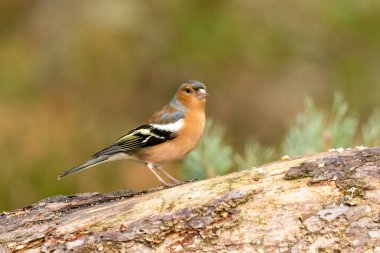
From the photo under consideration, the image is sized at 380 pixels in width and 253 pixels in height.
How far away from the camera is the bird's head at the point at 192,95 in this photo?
628 centimetres

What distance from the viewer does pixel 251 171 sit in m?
4.32

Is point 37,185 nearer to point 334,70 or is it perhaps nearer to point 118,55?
point 118,55

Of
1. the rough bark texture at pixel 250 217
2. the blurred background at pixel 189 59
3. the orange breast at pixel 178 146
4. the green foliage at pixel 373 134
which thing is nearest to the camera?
the rough bark texture at pixel 250 217

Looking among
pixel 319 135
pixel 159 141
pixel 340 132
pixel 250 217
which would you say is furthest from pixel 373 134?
pixel 159 141

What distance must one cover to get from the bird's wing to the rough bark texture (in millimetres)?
1517

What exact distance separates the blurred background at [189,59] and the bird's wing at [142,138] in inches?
143

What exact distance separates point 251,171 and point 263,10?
891 cm

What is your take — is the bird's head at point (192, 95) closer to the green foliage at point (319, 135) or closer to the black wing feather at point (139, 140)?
the black wing feather at point (139, 140)

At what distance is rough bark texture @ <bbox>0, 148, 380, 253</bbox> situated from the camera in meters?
3.86

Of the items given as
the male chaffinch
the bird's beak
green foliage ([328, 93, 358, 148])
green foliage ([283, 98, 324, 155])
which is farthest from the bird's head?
green foliage ([328, 93, 358, 148])

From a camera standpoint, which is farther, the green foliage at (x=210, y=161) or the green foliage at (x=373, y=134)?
the green foliage at (x=210, y=161)

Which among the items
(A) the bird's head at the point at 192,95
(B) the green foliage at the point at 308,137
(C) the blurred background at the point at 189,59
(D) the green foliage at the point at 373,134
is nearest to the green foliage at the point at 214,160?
(B) the green foliage at the point at 308,137

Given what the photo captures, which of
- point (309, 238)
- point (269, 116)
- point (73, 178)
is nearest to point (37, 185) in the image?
point (73, 178)

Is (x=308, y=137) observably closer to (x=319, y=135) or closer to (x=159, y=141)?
(x=319, y=135)
